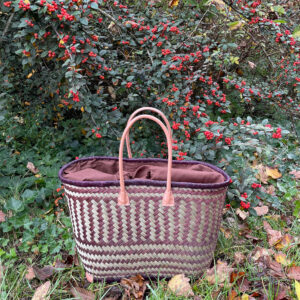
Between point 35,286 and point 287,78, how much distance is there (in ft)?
7.92

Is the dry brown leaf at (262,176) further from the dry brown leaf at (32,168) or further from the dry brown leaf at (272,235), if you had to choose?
the dry brown leaf at (32,168)

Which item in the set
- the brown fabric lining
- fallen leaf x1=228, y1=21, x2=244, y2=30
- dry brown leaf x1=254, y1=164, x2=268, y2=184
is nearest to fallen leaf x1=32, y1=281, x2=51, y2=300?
the brown fabric lining

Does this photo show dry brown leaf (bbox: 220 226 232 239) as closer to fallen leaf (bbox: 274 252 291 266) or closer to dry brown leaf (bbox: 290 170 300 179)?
fallen leaf (bbox: 274 252 291 266)

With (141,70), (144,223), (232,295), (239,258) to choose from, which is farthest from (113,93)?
(232,295)

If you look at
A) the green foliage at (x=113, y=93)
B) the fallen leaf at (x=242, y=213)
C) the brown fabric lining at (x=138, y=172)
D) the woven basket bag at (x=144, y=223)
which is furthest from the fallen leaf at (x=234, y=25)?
the fallen leaf at (x=242, y=213)

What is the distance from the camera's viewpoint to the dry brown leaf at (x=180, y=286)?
3.99 ft

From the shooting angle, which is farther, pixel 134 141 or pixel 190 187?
pixel 134 141

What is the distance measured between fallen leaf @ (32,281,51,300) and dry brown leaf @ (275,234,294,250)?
1.10m

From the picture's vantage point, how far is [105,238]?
1.21m

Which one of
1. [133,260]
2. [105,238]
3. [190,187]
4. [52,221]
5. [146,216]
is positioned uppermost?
[190,187]

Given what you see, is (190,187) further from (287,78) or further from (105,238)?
(287,78)

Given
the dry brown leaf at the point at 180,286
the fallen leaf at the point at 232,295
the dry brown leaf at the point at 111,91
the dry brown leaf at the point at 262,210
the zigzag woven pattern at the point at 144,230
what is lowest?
the dry brown leaf at the point at 262,210

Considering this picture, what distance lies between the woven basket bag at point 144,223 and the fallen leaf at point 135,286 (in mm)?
28

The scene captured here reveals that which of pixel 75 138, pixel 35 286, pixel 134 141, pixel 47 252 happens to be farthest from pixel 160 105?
pixel 35 286
